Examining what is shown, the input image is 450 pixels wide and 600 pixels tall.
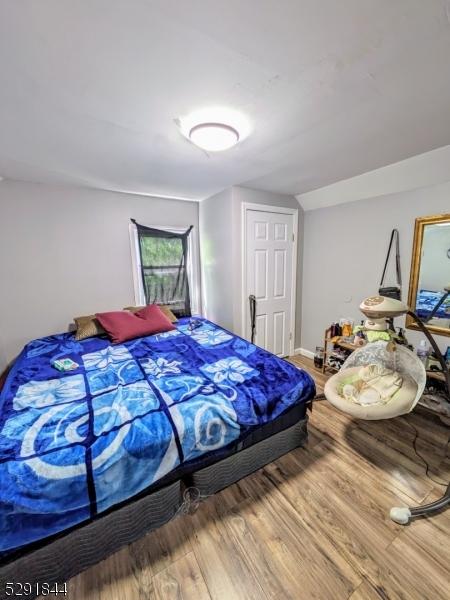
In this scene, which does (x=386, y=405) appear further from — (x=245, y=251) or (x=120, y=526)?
(x=245, y=251)

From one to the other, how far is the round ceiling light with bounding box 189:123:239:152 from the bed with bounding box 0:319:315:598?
1.61 m

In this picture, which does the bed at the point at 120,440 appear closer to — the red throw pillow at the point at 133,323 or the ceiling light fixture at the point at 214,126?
the red throw pillow at the point at 133,323

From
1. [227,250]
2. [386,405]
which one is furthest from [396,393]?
[227,250]

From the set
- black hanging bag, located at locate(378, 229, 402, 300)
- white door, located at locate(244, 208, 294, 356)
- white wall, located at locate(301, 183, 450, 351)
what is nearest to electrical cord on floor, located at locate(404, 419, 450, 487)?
white wall, located at locate(301, 183, 450, 351)

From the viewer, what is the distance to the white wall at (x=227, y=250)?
2.82 m

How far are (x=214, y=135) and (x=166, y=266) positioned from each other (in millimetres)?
2116

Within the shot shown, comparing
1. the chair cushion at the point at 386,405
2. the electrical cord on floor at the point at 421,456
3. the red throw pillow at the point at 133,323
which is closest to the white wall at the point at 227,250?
the red throw pillow at the point at 133,323

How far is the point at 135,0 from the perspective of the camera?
76 cm

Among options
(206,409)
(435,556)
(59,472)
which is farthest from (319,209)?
(59,472)

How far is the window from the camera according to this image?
10.4 feet

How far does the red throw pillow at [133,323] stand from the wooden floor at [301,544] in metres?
1.69

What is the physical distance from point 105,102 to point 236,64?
0.73 metres

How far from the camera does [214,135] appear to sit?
1451mm

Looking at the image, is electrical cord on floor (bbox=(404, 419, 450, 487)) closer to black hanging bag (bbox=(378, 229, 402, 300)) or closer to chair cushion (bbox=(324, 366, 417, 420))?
chair cushion (bbox=(324, 366, 417, 420))
